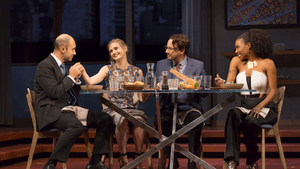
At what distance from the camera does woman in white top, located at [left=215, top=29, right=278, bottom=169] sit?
2680mm

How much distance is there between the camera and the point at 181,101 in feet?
9.92

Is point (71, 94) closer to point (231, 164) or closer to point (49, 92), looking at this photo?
point (49, 92)

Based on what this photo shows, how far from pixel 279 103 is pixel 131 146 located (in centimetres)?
182

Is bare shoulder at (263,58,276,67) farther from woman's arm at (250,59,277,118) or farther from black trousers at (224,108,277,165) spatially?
black trousers at (224,108,277,165)

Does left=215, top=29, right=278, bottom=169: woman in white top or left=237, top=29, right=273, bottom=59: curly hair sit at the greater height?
left=237, top=29, right=273, bottom=59: curly hair

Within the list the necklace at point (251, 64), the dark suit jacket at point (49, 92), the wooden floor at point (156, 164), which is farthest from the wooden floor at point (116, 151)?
the necklace at point (251, 64)

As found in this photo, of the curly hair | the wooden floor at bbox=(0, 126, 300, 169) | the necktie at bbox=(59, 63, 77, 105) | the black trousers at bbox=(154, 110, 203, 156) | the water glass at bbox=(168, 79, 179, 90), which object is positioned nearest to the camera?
the water glass at bbox=(168, 79, 179, 90)

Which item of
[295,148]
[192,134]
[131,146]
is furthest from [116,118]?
[295,148]

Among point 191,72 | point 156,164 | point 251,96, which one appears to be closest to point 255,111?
point 251,96

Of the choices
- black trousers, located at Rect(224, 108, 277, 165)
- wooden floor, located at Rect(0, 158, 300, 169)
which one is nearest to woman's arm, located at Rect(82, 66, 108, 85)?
wooden floor, located at Rect(0, 158, 300, 169)

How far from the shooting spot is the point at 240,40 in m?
3.04

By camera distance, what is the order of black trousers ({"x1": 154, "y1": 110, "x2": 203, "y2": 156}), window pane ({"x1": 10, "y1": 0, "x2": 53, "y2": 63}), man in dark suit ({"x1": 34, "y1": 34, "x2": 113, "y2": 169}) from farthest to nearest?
1. window pane ({"x1": 10, "y1": 0, "x2": 53, "y2": 63})
2. black trousers ({"x1": 154, "y1": 110, "x2": 203, "y2": 156})
3. man in dark suit ({"x1": 34, "y1": 34, "x2": 113, "y2": 169})

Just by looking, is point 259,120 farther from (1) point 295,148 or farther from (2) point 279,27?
(2) point 279,27

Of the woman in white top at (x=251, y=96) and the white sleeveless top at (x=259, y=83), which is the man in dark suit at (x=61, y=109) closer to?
the woman in white top at (x=251, y=96)
